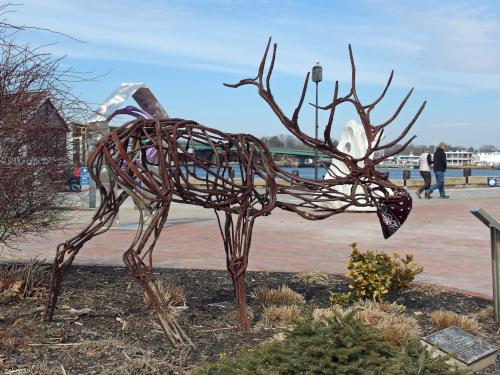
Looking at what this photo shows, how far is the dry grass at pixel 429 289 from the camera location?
21.5 ft

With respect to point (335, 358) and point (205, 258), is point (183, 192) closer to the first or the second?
point (335, 358)

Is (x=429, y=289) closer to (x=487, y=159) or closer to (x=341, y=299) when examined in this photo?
(x=341, y=299)

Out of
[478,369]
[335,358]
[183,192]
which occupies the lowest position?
[478,369]

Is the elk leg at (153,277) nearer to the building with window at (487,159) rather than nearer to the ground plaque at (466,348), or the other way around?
the ground plaque at (466,348)

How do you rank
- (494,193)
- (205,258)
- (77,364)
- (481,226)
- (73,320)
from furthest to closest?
1. (494,193)
2. (481,226)
3. (205,258)
4. (73,320)
5. (77,364)

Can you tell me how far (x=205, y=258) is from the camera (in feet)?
30.1

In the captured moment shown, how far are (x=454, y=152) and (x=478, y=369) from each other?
123m

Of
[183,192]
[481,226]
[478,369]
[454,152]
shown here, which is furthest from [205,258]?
[454,152]

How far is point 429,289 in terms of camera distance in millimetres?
6664

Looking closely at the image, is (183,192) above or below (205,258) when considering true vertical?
above

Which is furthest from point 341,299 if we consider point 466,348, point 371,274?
point 466,348

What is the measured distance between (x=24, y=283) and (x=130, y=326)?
1.61m

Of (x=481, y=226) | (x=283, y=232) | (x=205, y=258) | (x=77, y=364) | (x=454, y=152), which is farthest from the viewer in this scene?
(x=454, y=152)

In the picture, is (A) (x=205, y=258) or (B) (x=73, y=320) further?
(A) (x=205, y=258)
